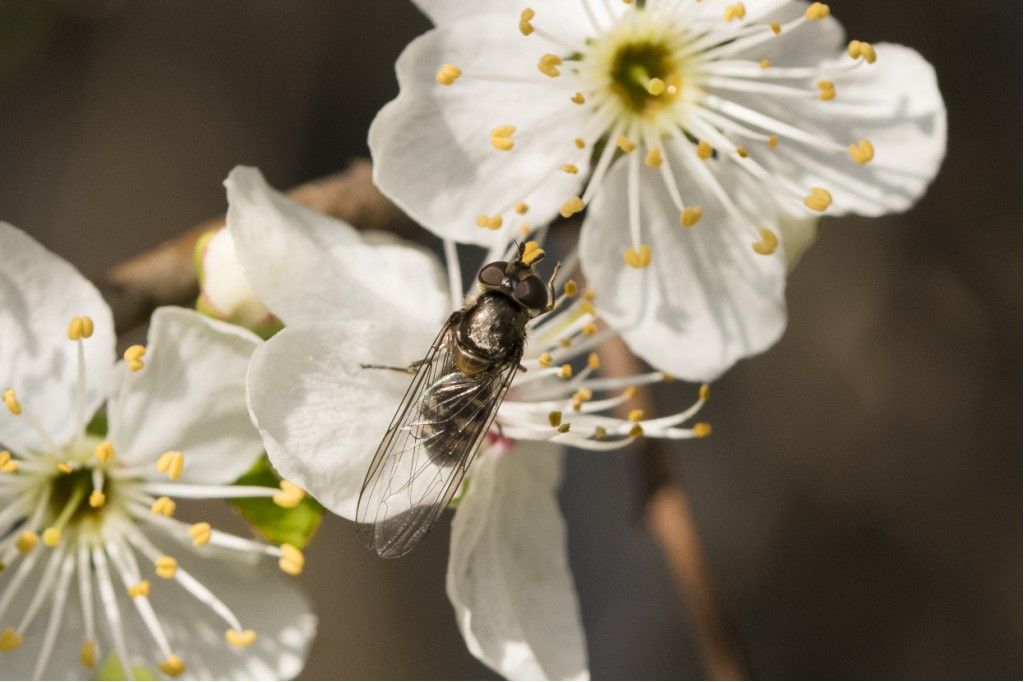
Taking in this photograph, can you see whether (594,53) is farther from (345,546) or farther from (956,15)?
(345,546)

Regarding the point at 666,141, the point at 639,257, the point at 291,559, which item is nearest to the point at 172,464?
the point at 291,559

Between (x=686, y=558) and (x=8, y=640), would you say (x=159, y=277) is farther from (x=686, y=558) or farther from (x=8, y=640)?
(x=686, y=558)

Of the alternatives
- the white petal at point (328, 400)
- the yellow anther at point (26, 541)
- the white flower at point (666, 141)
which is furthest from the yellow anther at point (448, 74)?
the yellow anther at point (26, 541)

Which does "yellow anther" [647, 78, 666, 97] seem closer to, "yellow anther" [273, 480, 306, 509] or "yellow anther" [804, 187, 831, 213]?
"yellow anther" [804, 187, 831, 213]

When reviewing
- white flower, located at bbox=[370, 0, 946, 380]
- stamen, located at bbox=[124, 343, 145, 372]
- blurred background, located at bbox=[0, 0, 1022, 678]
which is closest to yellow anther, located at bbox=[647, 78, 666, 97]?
white flower, located at bbox=[370, 0, 946, 380]

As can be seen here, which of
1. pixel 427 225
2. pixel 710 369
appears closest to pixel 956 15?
pixel 710 369
